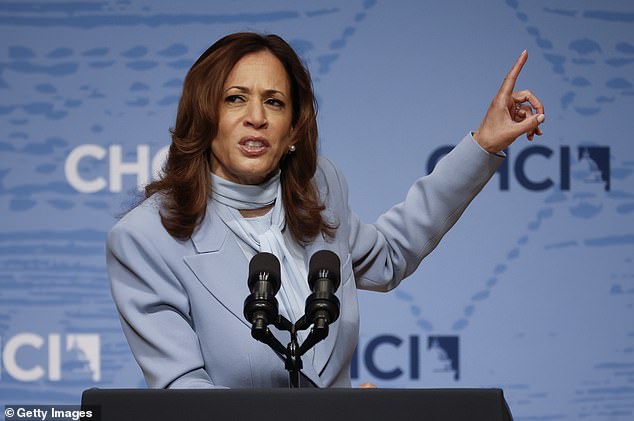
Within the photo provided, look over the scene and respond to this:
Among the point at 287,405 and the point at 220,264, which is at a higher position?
the point at 220,264

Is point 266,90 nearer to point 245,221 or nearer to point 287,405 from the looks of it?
point 245,221

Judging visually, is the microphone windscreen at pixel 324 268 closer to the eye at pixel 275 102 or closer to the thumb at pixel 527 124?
the eye at pixel 275 102

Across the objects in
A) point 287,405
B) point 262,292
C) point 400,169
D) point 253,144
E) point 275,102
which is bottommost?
point 287,405

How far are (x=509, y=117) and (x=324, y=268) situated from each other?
32.0 inches

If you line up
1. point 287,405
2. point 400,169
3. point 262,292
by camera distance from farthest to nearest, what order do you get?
point 400,169, point 262,292, point 287,405

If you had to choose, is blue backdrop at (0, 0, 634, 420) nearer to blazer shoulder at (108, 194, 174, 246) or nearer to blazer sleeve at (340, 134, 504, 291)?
blazer sleeve at (340, 134, 504, 291)

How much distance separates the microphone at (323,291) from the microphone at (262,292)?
6 centimetres

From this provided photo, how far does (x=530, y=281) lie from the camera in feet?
11.4

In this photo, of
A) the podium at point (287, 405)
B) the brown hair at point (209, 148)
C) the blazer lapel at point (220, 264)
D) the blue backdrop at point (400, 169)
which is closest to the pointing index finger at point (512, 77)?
the brown hair at point (209, 148)

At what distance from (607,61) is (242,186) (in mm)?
Answer: 1809

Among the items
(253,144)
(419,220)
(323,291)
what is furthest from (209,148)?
(323,291)

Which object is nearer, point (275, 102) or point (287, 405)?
point (287, 405)

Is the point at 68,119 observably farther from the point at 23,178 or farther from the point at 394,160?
the point at 394,160

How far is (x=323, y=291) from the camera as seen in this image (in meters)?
1.62
